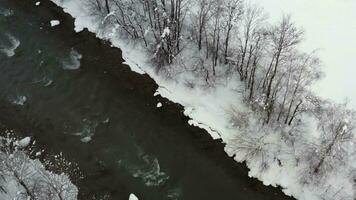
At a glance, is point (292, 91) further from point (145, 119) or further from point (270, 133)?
point (145, 119)

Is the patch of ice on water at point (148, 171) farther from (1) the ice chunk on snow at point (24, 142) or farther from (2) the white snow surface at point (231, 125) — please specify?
(1) the ice chunk on snow at point (24, 142)

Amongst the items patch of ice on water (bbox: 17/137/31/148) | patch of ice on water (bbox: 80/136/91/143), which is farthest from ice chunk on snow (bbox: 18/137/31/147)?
patch of ice on water (bbox: 80/136/91/143)

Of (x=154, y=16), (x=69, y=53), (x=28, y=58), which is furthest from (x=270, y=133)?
(x=28, y=58)

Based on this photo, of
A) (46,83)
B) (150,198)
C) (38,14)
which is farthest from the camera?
(38,14)

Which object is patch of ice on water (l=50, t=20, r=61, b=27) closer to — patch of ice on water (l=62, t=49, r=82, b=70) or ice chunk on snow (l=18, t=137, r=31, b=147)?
patch of ice on water (l=62, t=49, r=82, b=70)

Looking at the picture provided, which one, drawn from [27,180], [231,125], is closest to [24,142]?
[27,180]

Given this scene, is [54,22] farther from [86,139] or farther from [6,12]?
[86,139]

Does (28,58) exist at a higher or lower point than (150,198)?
higher
